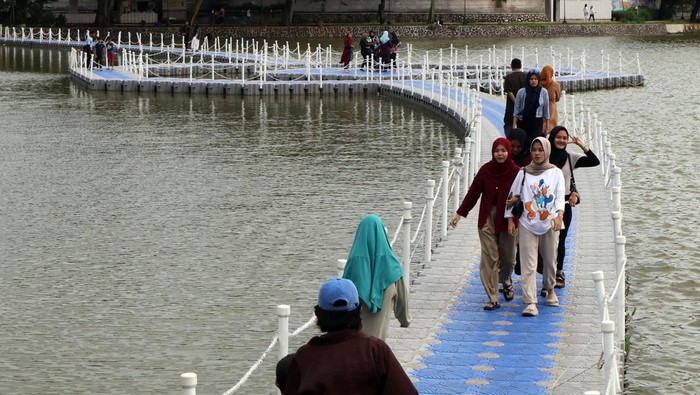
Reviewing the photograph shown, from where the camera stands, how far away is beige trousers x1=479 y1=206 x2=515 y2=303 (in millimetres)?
13289

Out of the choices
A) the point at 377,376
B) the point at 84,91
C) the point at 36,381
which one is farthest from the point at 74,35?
the point at 377,376

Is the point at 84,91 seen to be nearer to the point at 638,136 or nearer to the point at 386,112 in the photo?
the point at 386,112

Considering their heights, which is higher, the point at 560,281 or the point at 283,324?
the point at 283,324

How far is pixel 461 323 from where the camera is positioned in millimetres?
13125

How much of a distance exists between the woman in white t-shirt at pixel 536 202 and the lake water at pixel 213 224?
2039mm

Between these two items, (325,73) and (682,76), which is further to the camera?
(682,76)

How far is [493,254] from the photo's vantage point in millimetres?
13336

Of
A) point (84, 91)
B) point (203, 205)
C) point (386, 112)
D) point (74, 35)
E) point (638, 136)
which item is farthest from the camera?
point (74, 35)

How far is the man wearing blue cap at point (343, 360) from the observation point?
6855 millimetres

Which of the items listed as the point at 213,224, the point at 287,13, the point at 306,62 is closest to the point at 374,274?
the point at 213,224

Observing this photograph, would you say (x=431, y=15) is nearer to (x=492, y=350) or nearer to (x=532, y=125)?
(x=532, y=125)

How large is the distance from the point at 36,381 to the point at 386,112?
2739 centimetres

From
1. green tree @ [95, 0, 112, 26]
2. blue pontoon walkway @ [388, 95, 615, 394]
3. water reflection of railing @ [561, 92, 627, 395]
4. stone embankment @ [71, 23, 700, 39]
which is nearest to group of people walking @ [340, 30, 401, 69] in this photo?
water reflection of railing @ [561, 92, 627, 395]

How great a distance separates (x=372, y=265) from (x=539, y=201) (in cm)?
389
